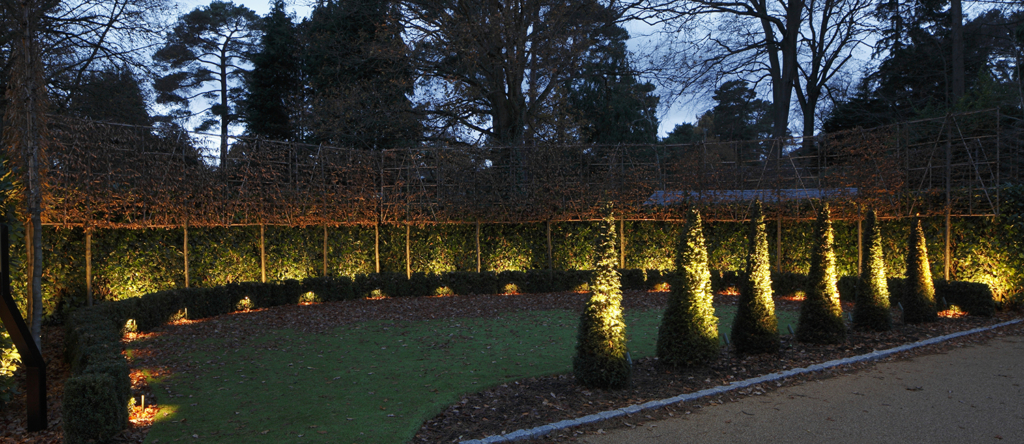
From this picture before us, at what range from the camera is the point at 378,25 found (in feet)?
64.0

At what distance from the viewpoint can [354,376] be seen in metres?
7.53

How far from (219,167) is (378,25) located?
27.5 ft

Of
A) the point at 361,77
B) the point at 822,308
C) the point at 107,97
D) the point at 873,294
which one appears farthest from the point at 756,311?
the point at 107,97

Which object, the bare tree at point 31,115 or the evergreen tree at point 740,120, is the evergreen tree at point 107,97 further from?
the evergreen tree at point 740,120

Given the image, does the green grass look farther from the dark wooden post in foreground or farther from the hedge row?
the dark wooden post in foreground

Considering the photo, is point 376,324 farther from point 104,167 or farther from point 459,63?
point 459,63

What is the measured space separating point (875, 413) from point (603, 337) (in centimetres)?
286

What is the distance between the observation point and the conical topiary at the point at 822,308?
8859mm

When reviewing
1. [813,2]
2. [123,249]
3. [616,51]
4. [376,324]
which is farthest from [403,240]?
[813,2]

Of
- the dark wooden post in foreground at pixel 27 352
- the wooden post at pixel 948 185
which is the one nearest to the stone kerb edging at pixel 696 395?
the wooden post at pixel 948 185

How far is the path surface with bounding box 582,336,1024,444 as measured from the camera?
17.7 ft

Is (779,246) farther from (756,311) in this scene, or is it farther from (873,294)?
(756,311)

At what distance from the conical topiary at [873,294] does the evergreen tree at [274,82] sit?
871 inches

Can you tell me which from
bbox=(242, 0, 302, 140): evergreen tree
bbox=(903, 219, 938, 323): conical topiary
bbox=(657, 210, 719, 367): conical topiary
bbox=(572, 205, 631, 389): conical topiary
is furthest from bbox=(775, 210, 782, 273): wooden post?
bbox=(242, 0, 302, 140): evergreen tree
